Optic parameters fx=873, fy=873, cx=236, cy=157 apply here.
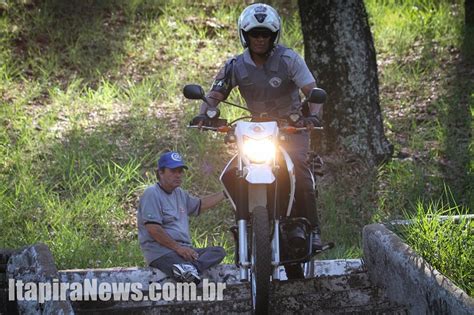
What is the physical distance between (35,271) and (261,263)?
166cm

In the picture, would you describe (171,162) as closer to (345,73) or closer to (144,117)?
(345,73)

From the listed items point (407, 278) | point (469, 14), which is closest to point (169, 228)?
point (407, 278)

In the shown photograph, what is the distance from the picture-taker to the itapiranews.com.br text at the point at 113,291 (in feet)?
18.7

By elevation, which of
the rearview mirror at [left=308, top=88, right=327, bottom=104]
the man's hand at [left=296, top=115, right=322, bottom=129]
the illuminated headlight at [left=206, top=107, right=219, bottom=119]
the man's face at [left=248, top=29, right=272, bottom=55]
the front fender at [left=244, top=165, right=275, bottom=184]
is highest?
the man's face at [left=248, top=29, right=272, bottom=55]

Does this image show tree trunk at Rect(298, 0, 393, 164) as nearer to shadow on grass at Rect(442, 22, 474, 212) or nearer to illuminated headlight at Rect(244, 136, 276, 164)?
shadow on grass at Rect(442, 22, 474, 212)

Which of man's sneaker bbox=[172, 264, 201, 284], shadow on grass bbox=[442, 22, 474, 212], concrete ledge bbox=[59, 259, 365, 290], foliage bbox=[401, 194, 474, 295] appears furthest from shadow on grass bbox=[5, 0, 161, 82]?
foliage bbox=[401, 194, 474, 295]

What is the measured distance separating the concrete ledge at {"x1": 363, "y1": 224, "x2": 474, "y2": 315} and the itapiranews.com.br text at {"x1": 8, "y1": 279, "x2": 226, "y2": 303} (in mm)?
1122

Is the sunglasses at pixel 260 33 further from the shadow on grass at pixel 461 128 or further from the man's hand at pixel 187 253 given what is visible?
the shadow on grass at pixel 461 128

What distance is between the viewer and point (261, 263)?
5.34m

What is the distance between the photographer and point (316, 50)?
980 cm

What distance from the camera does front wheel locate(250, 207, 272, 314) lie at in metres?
5.32

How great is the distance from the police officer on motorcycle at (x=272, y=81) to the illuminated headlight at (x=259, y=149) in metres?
0.55

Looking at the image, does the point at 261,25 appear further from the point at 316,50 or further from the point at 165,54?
the point at 165,54

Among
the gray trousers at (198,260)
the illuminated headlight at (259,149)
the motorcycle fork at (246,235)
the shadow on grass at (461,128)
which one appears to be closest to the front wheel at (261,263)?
the motorcycle fork at (246,235)
